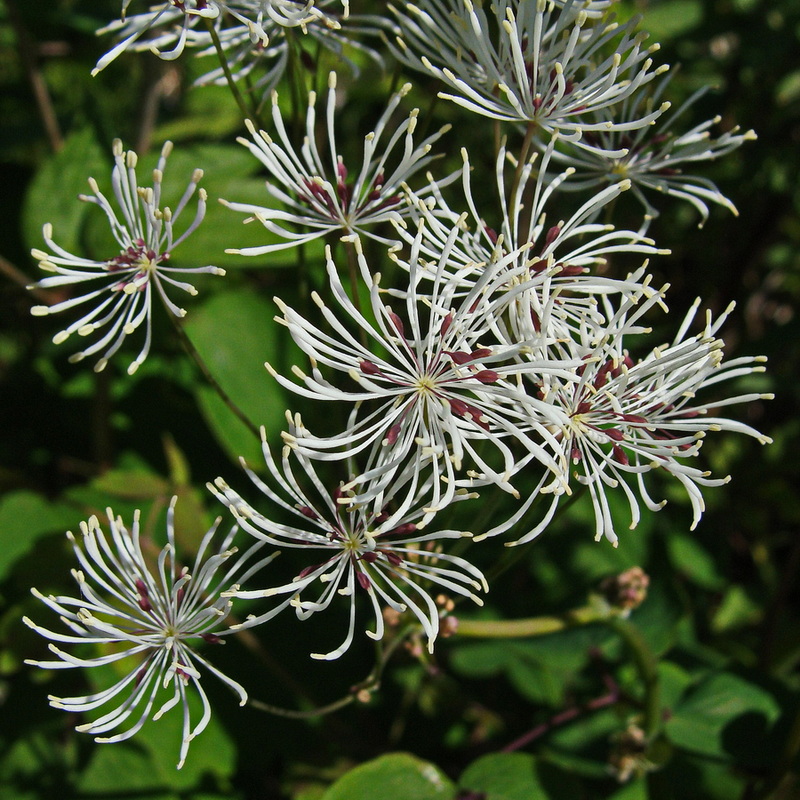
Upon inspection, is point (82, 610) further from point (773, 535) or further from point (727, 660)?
point (773, 535)

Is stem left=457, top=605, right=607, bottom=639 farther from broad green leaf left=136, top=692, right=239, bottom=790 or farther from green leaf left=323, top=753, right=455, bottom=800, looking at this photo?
broad green leaf left=136, top=692, right=239, bottom=790

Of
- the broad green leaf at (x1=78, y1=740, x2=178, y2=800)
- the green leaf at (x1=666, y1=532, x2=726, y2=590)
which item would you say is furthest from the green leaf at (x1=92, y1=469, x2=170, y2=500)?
the green leaf at (x1=666, y1=532, x2=726, y2=590)

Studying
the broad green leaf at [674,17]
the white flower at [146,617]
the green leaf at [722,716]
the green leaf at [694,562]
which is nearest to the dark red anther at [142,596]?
the white flower at [146,617]

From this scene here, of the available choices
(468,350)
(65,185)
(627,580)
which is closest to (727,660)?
(627,580)

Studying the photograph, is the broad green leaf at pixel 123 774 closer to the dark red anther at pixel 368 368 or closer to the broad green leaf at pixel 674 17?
the dark red anther at pixel 368 368

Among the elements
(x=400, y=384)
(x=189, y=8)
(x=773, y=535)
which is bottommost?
(x=773, y=535)
